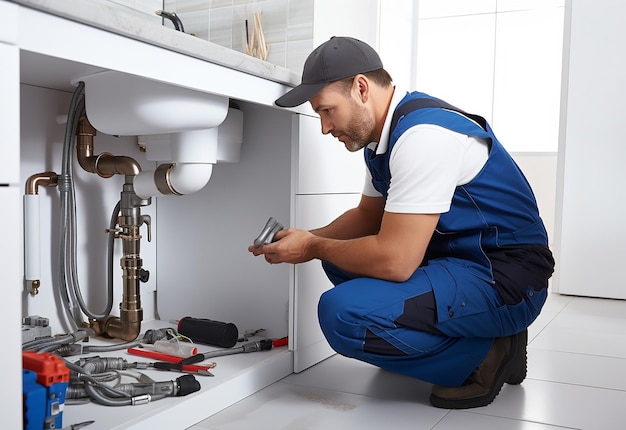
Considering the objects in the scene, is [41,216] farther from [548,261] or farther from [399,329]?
[548,261]

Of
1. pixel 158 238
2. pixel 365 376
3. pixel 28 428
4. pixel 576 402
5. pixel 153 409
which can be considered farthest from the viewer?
pixel 158 238

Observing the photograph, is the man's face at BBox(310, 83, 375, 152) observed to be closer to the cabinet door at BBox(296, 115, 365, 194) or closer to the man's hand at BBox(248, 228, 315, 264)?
the cabinet door at BBox(296, 115, 365, 194)

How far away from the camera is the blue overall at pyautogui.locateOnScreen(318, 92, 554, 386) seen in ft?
4.89

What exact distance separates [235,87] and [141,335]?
891 millimetres

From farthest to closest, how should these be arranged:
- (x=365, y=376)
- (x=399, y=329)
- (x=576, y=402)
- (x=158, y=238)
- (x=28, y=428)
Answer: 1. (x=158, y=238)
2. (x=365, y=376)
3. (x=576, y=402)
4. (x=399, y=329)
5. (x=28, y=428)

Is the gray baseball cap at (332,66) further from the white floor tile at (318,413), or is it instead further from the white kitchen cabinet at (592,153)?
the white kitchen cabinet at (592,153)

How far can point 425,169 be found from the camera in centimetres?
141

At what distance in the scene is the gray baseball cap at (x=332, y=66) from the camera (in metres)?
1.55

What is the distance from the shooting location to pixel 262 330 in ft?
6.63

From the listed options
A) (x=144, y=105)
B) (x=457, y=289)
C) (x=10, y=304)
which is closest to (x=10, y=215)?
(x=10, y=304)

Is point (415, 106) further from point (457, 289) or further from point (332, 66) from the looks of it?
point (457, 289)

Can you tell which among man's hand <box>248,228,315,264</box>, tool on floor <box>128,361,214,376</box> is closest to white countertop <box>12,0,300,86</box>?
man's hand <box>248,228,315,264</box>

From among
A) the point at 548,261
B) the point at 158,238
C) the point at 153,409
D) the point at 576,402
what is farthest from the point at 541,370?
the point at 158,238

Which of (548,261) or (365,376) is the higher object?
(548,261)
